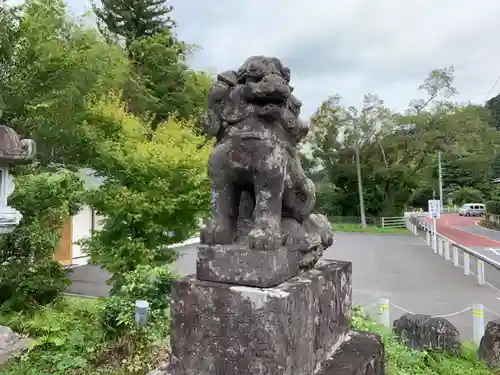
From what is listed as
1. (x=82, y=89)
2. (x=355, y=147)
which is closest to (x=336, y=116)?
(x=355, y=147)

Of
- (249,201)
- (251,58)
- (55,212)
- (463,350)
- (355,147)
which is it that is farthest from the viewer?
(355,147)

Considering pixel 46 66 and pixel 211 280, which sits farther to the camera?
pixel 46 66

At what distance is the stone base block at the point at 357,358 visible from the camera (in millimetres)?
2215

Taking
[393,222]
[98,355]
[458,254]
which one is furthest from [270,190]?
[393,222]

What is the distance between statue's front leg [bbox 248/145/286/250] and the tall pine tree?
1722 centimetres

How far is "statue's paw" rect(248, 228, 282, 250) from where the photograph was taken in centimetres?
199

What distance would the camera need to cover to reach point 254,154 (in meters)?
2.15

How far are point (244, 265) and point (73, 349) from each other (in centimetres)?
347

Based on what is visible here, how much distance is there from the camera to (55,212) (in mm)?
5652

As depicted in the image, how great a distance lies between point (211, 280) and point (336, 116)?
85.6 ft

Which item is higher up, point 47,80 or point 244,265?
point 47,80

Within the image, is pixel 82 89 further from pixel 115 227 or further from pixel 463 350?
pixel 463 350

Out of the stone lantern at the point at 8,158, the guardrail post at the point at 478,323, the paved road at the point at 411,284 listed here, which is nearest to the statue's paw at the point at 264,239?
the stone lantern at the point at 8,158

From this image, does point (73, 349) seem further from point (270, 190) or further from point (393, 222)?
point (393, 222)
